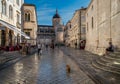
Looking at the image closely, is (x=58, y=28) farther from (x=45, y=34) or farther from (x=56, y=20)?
(x=45, y=34)

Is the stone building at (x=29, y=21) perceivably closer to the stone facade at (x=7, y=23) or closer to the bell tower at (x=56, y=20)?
the stone facade at (x=7, y=23)

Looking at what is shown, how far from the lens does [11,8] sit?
29.2 metres

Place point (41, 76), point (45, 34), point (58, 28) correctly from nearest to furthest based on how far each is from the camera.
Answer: point (41, 76) → point (58, 28) → point (45, 34)

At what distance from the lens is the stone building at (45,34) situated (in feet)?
381

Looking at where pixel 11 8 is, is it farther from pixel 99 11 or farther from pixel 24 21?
pixel 24 21

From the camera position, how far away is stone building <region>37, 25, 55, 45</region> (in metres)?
116

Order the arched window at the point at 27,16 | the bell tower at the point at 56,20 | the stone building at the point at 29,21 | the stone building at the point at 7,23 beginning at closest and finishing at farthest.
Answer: the stone building at the point at 7,23, the stone building at the point at 29,21, the arched window at the point at 27,16, the bell tower at the point at 56,20

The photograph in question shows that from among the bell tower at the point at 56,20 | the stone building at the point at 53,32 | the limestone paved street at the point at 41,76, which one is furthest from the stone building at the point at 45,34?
the limestone paved street at the point at 41,76

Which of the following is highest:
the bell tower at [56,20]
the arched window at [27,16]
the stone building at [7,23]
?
the bell tower at [56,20]

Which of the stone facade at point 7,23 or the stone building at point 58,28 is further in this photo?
the stone building at point 58,28

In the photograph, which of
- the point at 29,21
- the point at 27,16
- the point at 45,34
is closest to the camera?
the point at 27,16

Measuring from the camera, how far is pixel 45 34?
4756 inches

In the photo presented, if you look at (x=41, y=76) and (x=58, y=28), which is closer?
(x=41, y=76)

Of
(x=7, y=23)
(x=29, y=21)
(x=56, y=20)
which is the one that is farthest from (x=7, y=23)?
(x=56, y=20)
